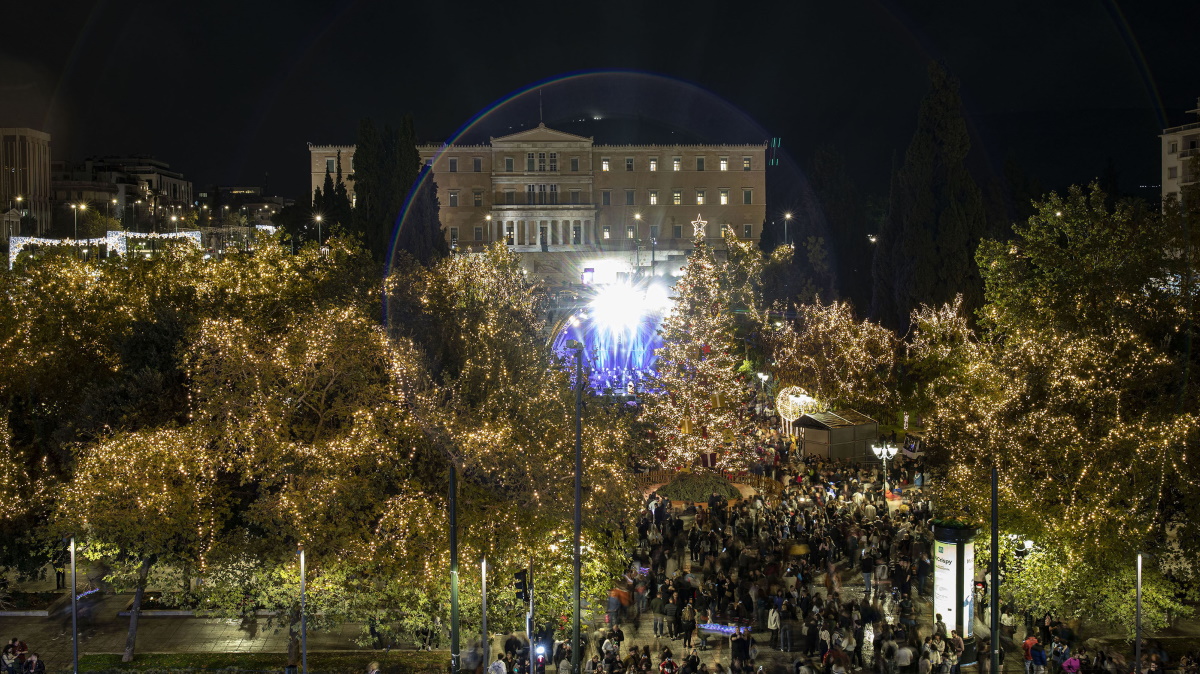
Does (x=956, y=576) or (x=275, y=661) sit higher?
(x=956, y=576)

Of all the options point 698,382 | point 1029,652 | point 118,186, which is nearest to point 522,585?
point 1029,652

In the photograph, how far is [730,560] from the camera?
18.7 m

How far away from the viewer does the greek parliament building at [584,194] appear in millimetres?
74375

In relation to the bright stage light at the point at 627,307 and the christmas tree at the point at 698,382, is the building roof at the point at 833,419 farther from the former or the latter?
the bright stage light at the point at 627,307

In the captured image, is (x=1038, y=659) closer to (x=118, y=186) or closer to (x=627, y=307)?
(x=627, y=307)

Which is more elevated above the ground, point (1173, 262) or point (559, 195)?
point (559, 195)

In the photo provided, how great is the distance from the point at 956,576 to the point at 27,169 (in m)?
93.6

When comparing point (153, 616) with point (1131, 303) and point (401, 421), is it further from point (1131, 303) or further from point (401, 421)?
point (1131, 303)

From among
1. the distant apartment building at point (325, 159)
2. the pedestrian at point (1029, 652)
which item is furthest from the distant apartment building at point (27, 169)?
the pedestrian at point (1029, 652)

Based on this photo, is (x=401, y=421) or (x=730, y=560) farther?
(x=730, y=560)

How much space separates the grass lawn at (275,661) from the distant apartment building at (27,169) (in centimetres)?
7686

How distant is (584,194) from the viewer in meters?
76.0

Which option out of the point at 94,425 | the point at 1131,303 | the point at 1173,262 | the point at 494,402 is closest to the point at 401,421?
the point at 494,402

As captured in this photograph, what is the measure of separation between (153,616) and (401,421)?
299 inches
